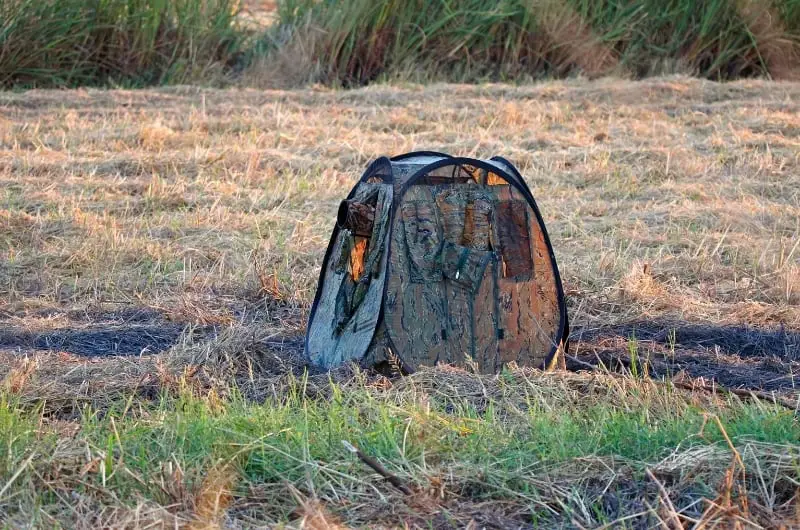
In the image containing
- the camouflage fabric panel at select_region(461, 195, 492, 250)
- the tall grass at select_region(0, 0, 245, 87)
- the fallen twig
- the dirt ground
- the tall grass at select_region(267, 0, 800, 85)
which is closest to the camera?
the fallen twig

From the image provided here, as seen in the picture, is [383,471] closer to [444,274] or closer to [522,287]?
[444,274]

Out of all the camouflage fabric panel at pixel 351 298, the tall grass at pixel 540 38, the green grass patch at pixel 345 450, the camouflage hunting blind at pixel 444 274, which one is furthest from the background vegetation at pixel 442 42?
the green grass patch at pixel 345 450

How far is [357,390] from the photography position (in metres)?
3.33

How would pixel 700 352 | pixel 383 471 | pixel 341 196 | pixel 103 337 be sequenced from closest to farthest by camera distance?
pixel 383 471
pixel 700 352
pixel 103 337
pixel 341 196

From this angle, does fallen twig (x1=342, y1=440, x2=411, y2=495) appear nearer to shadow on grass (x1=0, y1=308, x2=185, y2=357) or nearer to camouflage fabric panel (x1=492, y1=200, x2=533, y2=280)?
camouflage fabric panel (x1=492, y1=200, x2=533, y2=280)

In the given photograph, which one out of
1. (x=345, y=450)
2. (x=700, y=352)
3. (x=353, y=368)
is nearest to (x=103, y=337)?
(x=353, y=368)

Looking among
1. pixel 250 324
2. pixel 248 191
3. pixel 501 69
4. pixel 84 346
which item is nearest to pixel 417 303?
pixel 250 324

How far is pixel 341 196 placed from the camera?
6711 mm

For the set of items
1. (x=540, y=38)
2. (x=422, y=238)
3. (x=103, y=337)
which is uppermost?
(x=540, y=38)

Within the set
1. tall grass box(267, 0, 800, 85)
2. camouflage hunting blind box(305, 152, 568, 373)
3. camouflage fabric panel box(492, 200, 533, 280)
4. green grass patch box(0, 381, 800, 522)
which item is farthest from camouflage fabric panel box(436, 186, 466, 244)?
tall grass box(267, 0, 800, 85)

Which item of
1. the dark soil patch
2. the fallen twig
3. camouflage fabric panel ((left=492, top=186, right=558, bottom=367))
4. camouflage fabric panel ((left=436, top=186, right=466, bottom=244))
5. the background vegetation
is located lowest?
the dark soil patch

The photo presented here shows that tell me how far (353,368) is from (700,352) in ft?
4.72

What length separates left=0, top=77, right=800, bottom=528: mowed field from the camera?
101 inches

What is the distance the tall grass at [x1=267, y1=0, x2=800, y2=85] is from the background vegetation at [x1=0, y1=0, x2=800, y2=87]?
0.04 ft
